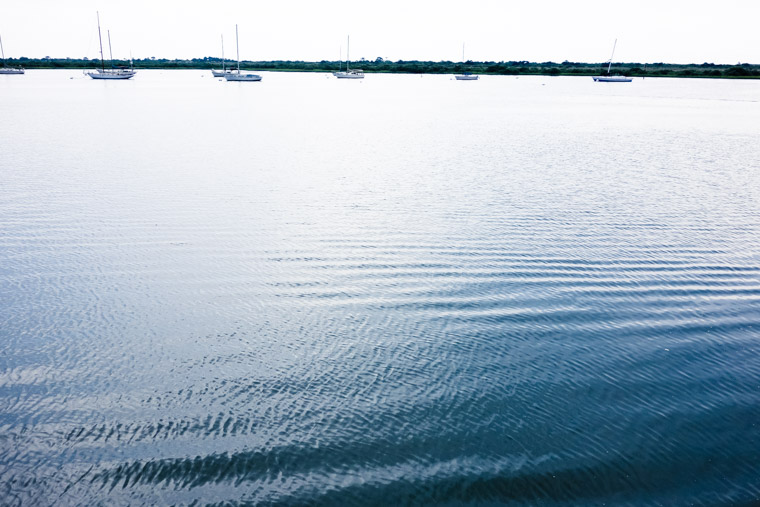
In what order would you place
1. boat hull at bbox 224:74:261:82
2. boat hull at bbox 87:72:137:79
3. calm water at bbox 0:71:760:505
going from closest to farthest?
calm water at bbox 0:71:760:505 < boat hull at bbox 87:72:137:79 < boat hull at bbox 224:74:261:82

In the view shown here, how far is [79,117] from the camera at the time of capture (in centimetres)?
3859

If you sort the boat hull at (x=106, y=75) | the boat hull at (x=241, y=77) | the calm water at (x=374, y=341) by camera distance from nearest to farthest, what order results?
the calm water at (x=374, y=341) < the boat hull at (x=106, y=75) < the boat hull at (x=241, y=77)

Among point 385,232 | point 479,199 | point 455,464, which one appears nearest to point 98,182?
point 385,232

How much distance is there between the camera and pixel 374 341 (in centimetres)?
875

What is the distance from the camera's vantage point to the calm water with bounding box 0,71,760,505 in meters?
5.95

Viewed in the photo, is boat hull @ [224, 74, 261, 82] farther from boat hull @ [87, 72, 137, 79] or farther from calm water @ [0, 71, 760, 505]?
calm water @ [0, 71, 760, 505]

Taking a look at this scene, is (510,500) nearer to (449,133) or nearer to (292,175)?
(292,175)

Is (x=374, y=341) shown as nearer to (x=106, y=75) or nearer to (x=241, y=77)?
(x=106, y=75)

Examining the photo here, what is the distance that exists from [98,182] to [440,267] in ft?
46.3

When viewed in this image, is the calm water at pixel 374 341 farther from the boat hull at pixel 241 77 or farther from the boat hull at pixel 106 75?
the boat hull at pixel 241 77

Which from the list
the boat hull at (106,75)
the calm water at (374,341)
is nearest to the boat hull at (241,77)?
the boat hull at (106,75)

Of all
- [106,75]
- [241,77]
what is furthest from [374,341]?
[241,77]

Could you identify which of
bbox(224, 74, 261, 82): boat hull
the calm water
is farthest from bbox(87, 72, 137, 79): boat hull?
the calm water

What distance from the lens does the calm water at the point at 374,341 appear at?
5945 mm
